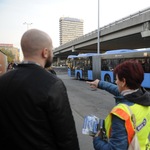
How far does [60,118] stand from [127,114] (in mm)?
534

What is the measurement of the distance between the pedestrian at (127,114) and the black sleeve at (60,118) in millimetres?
307

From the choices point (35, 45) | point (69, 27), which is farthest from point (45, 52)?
point (69, 27)

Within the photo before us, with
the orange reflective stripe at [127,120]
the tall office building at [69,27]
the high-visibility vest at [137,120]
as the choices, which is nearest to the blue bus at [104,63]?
the high-visibility vest at [137,120]

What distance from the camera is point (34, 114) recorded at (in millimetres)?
1154

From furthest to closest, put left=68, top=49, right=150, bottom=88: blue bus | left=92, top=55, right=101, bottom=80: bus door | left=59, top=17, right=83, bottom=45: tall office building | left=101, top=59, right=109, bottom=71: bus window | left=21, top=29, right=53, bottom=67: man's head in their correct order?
left=59, top=17, right=83, bottom=45: tall office building → left=92, top=55, right=101, bottom=80: bus door → left=101, top=59, right=109, bottom=71: bus window → left=68, top=49, right=150, bottom=88: blue bus → left=21, top=29, right=53, bottom=67: man's head

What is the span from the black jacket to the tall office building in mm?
177511

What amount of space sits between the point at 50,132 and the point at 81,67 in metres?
16.2

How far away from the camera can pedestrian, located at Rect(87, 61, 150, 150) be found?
1184 mm

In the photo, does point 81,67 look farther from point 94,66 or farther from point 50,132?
point 50,132

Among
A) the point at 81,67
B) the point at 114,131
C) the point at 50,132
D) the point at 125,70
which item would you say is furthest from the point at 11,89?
the point at 81,67

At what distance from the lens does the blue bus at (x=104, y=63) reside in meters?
10.4

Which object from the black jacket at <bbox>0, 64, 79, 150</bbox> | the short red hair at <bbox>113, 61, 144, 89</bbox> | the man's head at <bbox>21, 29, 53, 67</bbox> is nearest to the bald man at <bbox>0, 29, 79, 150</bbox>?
the black jacket at <bbox>0, 64, 79, 150</bbox>

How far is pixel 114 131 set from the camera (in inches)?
47.5

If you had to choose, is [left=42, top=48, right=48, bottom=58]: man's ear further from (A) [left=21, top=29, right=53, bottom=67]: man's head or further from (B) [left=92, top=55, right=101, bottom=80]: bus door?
(B) [left=92, top=55, right=101, bottom=80]: bus door
